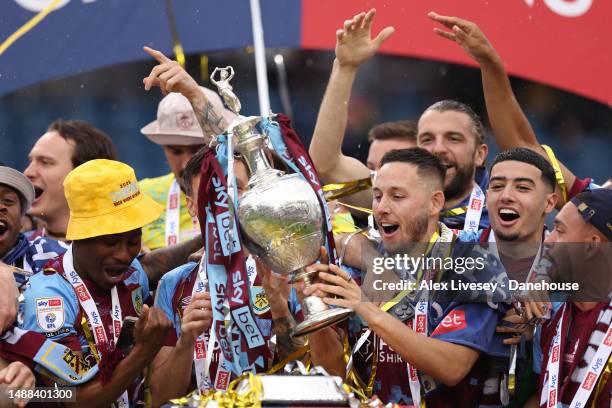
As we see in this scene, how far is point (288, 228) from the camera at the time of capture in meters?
3.67

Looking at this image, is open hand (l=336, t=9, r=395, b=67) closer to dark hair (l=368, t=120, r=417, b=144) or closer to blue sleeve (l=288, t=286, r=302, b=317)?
dark hair (l=368, t=120, r=417, b=144)

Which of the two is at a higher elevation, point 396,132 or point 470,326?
point 396,132

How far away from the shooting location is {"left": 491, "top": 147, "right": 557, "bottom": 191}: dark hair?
4.73 meters

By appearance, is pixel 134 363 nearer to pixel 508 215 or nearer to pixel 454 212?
pixel 508 215

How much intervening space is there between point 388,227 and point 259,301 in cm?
62

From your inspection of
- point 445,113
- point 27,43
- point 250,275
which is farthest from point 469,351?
point 27,43

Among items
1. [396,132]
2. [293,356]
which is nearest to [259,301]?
[293,356]

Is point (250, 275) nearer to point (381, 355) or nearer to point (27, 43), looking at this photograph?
point (381, 355)

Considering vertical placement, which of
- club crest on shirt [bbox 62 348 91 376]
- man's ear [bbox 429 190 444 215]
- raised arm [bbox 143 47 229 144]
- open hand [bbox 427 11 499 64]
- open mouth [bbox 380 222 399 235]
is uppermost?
open hand [bbox 427 11 499 64]

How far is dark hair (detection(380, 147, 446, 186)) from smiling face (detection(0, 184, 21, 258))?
5.01ft

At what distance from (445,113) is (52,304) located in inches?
82.1

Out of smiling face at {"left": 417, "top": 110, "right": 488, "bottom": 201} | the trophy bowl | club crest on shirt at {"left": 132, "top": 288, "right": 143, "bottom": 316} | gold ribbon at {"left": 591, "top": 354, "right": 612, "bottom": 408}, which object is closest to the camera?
the trophy bowl

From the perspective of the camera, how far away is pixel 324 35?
5.61 m

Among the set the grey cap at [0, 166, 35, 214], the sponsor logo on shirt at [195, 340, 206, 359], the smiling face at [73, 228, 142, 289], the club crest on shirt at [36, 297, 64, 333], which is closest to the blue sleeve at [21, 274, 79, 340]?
the club crest on shirt at [36, 297, 64, 333]
